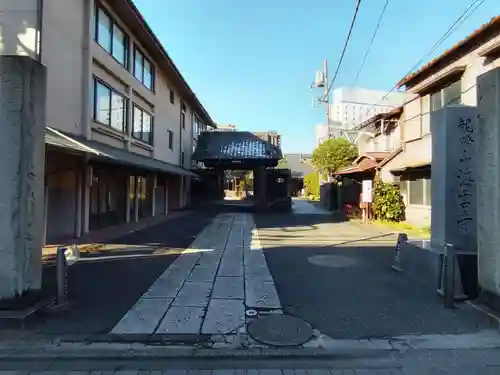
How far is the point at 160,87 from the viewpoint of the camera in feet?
70.6

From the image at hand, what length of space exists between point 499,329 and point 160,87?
781 inches

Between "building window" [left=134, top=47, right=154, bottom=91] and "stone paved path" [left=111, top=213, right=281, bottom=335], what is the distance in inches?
421

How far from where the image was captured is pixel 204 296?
625cm

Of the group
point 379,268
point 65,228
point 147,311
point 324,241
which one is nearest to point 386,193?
point 324,241

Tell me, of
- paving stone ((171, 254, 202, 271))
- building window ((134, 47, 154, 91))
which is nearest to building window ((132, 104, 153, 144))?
building window ((134, 47, 154, 91))

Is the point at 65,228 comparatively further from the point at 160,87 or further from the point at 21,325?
the point at 160,87

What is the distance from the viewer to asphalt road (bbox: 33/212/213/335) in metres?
→ 4.97

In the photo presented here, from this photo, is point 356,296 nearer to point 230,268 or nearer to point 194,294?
point 194,294

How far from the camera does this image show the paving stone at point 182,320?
4816 mm

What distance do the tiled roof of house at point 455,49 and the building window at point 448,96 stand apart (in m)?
1.17

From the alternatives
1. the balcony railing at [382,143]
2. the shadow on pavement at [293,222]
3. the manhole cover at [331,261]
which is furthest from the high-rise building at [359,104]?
the manhole cover at [331,261]

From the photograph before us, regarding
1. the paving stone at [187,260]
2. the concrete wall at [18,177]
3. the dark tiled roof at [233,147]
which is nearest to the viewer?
the concrete wall at [18,177]

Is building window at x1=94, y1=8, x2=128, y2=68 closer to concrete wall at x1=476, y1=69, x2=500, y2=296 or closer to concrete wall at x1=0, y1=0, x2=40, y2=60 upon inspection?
concrete wall at x1=0, y1=0, x2=40, y2=60

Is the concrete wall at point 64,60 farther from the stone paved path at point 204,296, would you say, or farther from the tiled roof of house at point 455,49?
the tiled roof of house at point 455,49
